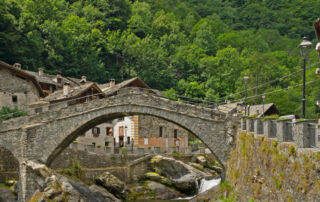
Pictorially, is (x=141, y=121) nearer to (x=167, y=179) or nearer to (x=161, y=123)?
(x=161, y=123)

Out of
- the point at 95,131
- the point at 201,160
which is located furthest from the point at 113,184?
the point at 95,131

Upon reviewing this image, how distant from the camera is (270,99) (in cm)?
5716

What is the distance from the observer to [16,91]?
138 ft

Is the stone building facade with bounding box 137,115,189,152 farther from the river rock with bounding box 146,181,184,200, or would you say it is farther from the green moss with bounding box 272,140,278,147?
the green moss with bounding box 272,140,278,147

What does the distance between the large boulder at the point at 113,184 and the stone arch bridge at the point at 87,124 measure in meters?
6.36

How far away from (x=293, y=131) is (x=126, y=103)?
1656 cm

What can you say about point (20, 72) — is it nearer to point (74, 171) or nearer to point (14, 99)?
Result: point (14, 99)

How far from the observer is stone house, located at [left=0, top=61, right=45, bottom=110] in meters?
40.8

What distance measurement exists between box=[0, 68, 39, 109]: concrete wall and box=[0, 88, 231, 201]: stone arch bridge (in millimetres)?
11039

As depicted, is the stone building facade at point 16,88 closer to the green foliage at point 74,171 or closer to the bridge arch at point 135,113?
the green foliage at point 74,171

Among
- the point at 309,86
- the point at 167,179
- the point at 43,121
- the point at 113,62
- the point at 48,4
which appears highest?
the point at 48,4

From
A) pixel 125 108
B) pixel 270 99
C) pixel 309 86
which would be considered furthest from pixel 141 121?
pixel 309 86

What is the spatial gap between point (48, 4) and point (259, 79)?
3644 centimetres

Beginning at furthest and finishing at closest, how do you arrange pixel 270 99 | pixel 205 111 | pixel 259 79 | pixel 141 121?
pixel 259 79 < pixel 270 99 < pixel 141 121 < pixel 205 111
